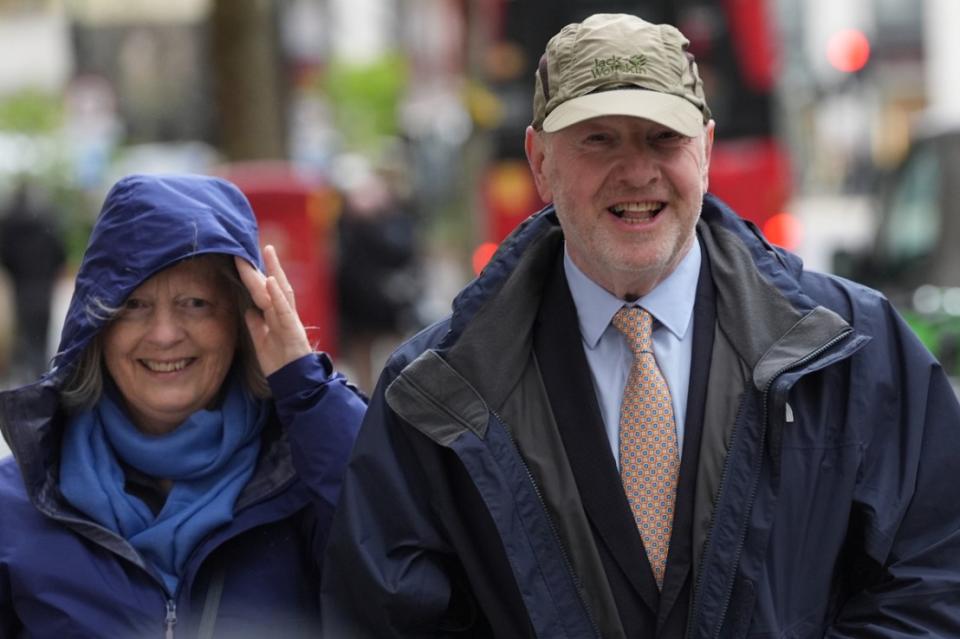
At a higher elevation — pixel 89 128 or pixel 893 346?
pixel 893 346

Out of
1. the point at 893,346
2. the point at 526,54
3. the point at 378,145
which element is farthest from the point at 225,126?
the point at 378,145

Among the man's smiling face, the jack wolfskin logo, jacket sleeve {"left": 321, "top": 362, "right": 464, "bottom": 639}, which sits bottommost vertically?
jacket sleeve {"left": 321, "top": 362, "right": 464, "bottom": 639}

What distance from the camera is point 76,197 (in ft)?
78.6

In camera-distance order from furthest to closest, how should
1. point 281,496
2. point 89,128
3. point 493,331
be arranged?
point 89,128 → point 281,496 → point 493,331

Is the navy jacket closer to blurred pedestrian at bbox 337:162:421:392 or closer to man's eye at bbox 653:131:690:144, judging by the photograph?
man's eye at bbox 653:131:690:144

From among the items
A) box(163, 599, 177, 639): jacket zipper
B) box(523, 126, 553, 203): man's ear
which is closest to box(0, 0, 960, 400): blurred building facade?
box(523, 126, 553, 203): man's ear

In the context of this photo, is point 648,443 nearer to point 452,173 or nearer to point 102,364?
point 102,364

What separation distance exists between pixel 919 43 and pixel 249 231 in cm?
4749

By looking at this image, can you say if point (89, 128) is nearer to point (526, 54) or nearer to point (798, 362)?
point (526, 54)

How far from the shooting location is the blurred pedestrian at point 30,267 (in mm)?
14664

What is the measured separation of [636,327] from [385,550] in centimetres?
64

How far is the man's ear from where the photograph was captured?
321 cm

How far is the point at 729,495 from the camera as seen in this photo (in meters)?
2.88

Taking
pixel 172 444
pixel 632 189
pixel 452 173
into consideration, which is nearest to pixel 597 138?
pixel 632 189
